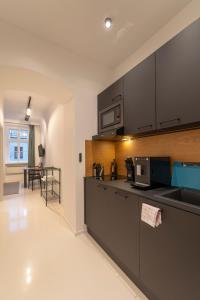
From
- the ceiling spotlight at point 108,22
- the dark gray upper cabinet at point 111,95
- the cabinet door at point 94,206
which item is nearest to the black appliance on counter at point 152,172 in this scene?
the cabinet door at point 94,206

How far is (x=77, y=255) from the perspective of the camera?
1.93 metres

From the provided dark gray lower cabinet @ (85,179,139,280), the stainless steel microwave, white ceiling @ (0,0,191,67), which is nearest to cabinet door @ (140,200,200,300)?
dark gray lower cabinet @ (85,179,139,280)

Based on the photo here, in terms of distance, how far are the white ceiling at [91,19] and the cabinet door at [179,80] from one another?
0.63m

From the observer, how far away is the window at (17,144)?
21.8 ft

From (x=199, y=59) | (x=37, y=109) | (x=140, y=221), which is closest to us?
(x=199, y=59)

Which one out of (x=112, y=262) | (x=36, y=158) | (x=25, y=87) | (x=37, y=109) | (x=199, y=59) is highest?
(x=37, y=109)

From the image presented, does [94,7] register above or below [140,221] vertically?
above

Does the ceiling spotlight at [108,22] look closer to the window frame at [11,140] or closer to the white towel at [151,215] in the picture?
the white towel at [151,215]

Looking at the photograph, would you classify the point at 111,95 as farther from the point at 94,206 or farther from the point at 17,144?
the point at 17,144

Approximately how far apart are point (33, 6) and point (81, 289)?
114 inches

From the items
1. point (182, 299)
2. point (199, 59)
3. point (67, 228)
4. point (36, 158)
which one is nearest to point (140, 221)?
point (182, 299)

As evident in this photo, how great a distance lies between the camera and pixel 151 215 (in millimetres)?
1227

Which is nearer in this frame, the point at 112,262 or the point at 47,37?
the point at 112,262

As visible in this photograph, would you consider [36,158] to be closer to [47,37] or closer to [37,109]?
[37,109]
